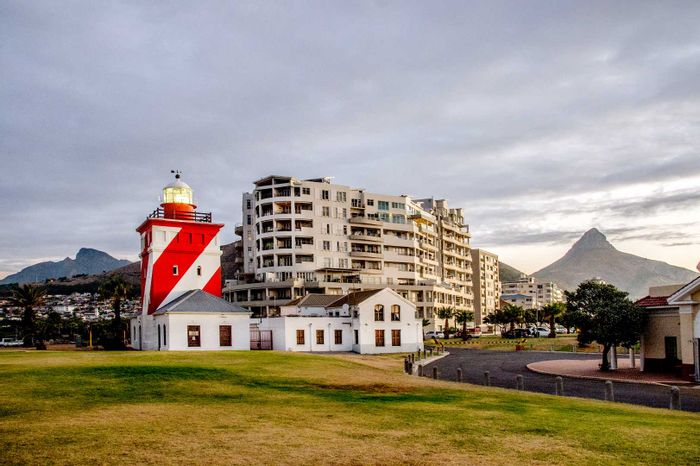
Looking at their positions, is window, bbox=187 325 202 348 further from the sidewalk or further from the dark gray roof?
the sidewalk

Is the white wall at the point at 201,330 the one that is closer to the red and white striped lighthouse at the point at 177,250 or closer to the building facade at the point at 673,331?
the red and white striped lighthouse at the point at 177,250

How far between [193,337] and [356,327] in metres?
19.4

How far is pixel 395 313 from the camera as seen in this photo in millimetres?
67625

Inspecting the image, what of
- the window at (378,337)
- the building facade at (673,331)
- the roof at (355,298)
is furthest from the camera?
the roof at (355,298)

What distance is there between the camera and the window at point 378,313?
217 ft

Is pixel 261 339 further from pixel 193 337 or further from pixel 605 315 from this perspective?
pixel 605 315

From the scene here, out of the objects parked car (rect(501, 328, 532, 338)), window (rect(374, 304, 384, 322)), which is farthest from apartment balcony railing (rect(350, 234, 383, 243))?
window (rect(374, 304, 384, 322))

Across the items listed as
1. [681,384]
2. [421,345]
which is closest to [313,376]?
[681,384]

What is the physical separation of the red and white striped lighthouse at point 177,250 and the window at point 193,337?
561 cm

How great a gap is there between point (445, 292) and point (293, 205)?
41029 mm

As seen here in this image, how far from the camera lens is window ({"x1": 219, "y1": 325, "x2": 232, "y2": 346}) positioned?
5356cm

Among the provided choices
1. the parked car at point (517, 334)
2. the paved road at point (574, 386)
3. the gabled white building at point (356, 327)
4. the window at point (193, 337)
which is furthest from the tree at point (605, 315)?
the parked car at point (517, 334)

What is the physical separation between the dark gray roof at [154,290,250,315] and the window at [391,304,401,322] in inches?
715

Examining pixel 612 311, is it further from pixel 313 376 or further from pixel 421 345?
pixel 421 345
